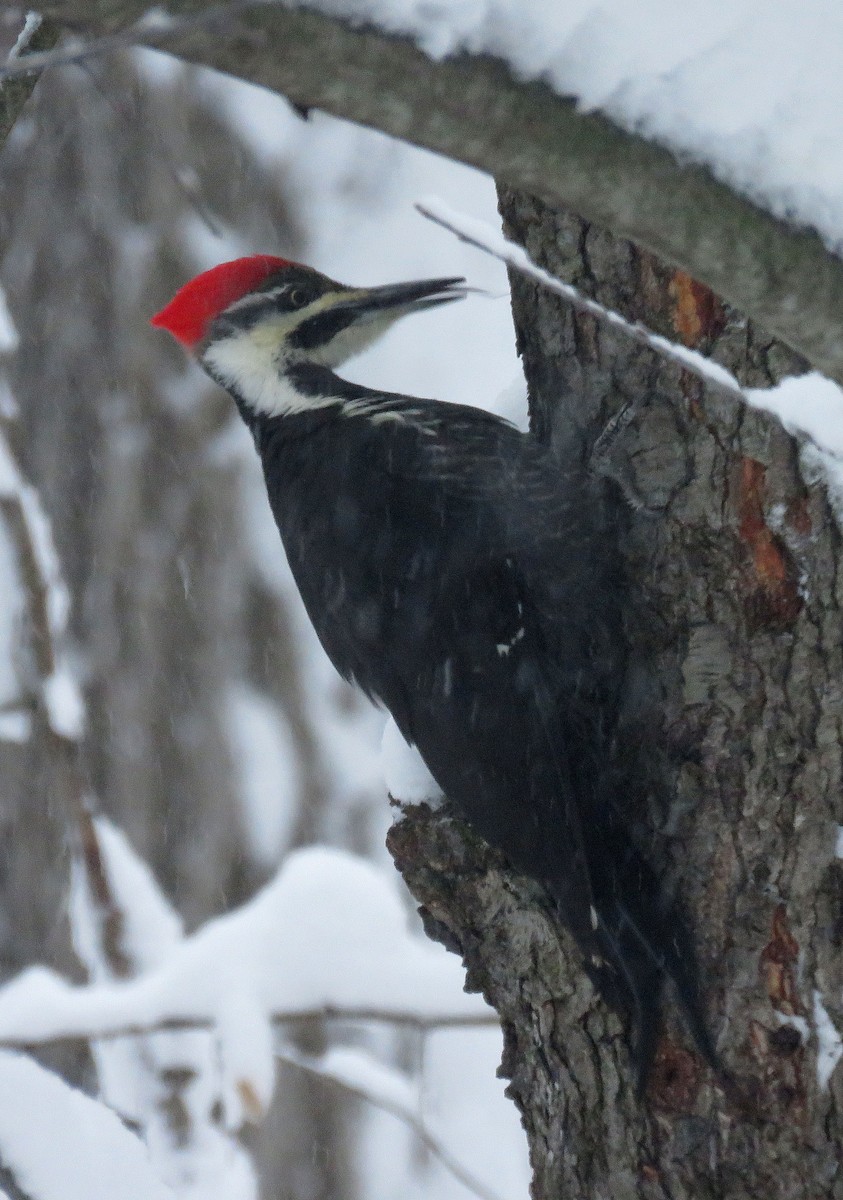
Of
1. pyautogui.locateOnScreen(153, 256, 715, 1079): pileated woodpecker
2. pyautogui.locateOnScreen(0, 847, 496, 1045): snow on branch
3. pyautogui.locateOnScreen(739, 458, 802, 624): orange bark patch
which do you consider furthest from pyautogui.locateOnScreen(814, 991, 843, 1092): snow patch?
pyautogui.locateOnScreen(0, 847, 496, 1045): snow on branch

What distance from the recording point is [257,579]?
5562 millimetres

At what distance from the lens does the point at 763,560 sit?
1.83 m

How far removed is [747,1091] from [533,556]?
94 cm

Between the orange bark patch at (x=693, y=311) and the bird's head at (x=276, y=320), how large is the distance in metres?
0.98

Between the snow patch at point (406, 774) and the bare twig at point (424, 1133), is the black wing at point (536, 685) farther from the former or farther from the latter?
the bare twig at point (424, 1133)

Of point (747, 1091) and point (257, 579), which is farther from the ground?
point (257, 579)

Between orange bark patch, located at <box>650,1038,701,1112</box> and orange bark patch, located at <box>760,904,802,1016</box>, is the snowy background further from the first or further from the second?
orange bark patch, located at <box>760,904,802,1016</box>

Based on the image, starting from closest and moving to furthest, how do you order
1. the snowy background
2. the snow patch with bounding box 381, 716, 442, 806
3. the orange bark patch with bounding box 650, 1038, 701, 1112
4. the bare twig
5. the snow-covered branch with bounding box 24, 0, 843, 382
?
1. the snow-covered branch with bounding box 24, 0, 843, 382
2. the orange bark patch with bounding box 650, 1038, 701, 1112
3. the bare twig
4. the snow patch with bounding box 381, 716, 442, 806
5. the snowy background

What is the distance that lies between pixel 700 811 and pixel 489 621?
54 centimetres

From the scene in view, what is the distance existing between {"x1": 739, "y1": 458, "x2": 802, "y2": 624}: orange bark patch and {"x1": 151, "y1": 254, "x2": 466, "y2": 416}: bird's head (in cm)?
117

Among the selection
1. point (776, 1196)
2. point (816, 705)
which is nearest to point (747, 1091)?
point (776, 1196)

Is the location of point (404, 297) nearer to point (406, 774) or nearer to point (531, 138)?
point (406, 774)

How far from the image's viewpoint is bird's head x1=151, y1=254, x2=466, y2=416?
9.42 ft

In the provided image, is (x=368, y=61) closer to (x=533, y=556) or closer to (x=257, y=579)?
(x=533, y=556)
